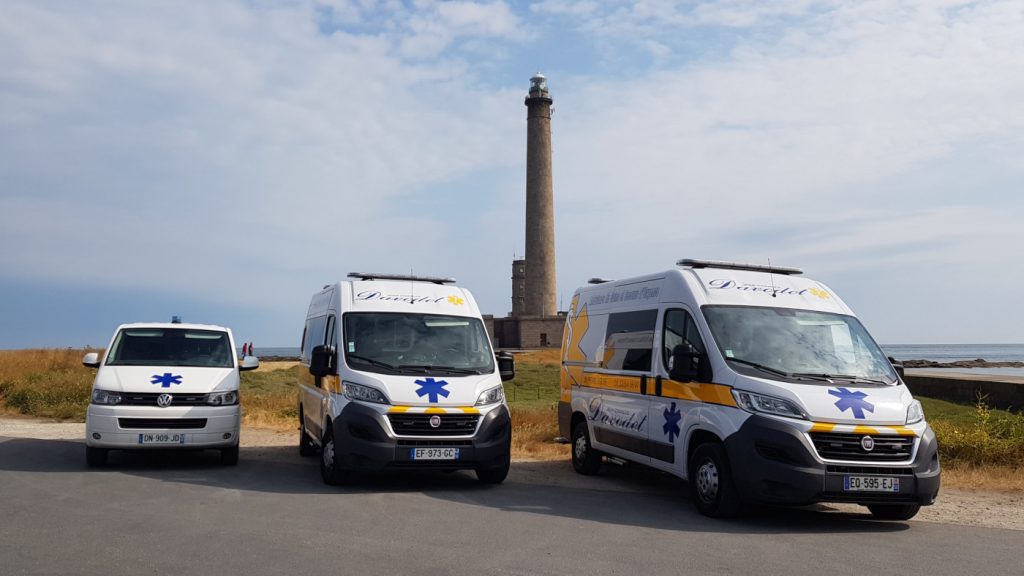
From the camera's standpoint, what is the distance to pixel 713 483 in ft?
29.6

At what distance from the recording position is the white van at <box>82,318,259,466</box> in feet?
37.6

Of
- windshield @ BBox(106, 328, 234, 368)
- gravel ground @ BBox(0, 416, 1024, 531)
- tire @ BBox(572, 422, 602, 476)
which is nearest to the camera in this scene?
gravel ground @ BBox(0, 416, 1024, 531)

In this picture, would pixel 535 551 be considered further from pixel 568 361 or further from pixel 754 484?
pixel 568 361

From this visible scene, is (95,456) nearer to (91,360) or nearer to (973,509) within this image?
(91,360)

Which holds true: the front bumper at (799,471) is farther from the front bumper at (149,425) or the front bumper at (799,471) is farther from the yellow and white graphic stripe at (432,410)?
the front bumper at (149,425)

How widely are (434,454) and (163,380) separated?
3948mm

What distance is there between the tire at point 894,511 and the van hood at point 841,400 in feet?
3.44

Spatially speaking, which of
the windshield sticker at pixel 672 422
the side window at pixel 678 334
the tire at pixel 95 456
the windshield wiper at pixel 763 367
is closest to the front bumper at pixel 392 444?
the windshield sticker at pixel 672 422

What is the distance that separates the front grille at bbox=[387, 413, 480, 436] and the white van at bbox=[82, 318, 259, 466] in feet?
9.52

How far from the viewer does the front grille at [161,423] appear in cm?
1147

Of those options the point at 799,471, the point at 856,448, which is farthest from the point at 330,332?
the point at 856,448

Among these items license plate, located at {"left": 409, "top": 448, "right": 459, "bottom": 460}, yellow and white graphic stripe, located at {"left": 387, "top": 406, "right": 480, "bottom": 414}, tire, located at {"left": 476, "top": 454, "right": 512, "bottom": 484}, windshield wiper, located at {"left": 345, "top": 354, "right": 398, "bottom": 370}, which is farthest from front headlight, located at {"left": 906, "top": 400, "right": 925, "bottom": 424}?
windshield wiper, located at {"left": 345, "top": 354, "right": 398, "bottom": 370}

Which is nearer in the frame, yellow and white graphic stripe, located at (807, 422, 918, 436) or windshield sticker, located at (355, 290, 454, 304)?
yellow and white graphic stripe, located at (807, 422, 918, 436)

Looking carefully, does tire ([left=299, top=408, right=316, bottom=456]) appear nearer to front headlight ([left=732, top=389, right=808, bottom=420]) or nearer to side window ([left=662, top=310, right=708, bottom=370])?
side window ([left=662, top=310, right=708, bottom=370])
